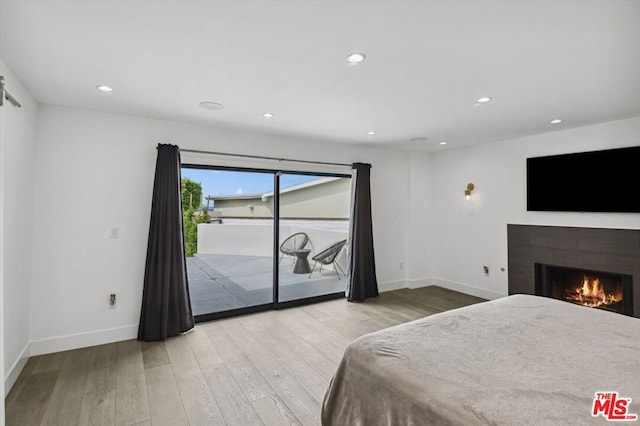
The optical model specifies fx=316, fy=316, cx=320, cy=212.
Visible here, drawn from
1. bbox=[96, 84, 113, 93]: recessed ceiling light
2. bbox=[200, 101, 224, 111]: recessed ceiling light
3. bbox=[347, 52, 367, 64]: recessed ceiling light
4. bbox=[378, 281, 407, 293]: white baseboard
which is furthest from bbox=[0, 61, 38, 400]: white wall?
bbox=[378, 281, 407, 293]: white baseboard

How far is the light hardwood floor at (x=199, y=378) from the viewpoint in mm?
2164

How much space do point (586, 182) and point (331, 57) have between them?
362 cm

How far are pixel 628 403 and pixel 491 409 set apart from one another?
1.78 ft

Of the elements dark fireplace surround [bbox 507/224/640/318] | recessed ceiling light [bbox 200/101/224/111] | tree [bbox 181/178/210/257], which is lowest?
dark fireplace surround [bbox 507/224/640/318]

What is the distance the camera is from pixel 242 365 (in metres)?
2.83

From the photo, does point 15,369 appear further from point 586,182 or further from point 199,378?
point 586,182

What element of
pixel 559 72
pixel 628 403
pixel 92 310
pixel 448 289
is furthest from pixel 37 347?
pixel 448 289

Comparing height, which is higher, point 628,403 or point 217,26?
point 217,26

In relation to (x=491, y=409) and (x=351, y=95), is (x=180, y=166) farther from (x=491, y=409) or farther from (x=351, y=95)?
(x=491, y=409)

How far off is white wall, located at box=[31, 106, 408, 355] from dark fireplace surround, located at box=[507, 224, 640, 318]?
14.3 feet

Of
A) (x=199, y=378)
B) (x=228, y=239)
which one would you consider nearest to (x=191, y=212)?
(x=228, y=239)

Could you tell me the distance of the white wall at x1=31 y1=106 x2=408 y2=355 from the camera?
3066mm

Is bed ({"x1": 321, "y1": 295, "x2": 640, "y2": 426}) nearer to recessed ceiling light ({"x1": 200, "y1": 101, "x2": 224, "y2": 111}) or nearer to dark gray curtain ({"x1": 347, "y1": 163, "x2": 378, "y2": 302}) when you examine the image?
recessed ceiling light ({"x1": 200, "y1": 101, "x2": 224, "y2": 111})

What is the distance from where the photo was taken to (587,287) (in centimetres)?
401
